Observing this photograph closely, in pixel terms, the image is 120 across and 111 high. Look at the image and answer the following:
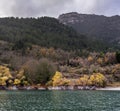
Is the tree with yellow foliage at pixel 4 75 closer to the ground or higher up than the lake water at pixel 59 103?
higher up

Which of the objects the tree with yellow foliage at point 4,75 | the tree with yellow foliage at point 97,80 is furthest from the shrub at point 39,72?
the tree with yellow foliage at point 97,80

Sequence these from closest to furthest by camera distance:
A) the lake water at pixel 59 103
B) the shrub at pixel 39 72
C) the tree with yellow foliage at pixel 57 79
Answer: the lake water at pixel 59 103, the tree with yellow foliage at pixel 57 79, the shrub at pixel 39 72

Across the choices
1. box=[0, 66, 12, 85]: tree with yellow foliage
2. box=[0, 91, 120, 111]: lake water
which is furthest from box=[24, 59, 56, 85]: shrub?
box=[0, 91, 120, 111]: lake water

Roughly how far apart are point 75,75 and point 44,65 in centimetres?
2085

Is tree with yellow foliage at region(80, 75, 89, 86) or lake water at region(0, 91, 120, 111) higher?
tree with yellow foliage at region(80, 75, 89, 86)

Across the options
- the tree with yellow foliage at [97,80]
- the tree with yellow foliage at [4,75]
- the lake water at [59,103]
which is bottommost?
the lake water at [59,103]

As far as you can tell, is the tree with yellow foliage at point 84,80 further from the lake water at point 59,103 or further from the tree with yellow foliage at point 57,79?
the lake water at point 59,103

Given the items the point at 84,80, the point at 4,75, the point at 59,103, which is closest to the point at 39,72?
the point at 4,75

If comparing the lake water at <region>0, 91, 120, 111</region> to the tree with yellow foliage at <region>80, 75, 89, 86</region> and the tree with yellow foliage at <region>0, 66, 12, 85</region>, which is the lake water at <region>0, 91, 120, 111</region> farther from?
the tree with yellow foliage at <region>0, 66, 12, 85</region>

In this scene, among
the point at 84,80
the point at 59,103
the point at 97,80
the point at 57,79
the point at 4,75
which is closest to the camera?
the point at 59,103

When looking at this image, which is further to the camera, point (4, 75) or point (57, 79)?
point (4, 75)

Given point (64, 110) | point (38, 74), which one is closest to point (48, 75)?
point (38, 74)

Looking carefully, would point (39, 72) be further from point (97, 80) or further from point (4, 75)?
point (97, 80)

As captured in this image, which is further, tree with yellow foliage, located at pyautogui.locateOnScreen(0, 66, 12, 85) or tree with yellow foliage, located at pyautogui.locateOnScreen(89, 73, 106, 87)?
tree with yellow foliage, located at pyautogui.locateOnScreen(0, 66, 12, 85)
